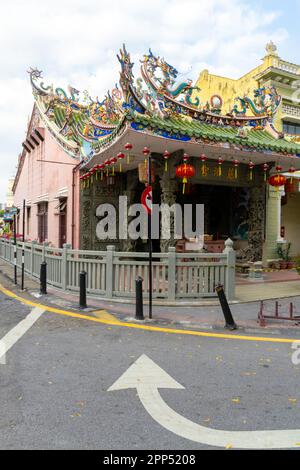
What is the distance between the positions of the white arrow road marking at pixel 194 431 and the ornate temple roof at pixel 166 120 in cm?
Result: 599

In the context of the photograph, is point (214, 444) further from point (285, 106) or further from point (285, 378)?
point (285, 106)

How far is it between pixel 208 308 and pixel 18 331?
3.97 metres

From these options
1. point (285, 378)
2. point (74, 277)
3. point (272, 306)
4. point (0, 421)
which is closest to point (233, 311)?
point (272, 306)

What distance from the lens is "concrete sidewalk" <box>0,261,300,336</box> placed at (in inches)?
252

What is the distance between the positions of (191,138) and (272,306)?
4643mm

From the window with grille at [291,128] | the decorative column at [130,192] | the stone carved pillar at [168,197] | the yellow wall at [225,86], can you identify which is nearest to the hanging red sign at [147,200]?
the stone carved pillar at [168,197]

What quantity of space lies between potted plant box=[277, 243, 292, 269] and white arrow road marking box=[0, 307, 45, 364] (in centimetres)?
1118

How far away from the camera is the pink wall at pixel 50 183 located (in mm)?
13844

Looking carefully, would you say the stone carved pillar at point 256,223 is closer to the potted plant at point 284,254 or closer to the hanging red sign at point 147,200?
the potted plant at point 284,254

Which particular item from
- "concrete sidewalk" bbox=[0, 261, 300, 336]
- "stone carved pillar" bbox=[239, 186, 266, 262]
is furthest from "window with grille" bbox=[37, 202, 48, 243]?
"stone carved pillar" bbox=[239, 186, 266, 262]

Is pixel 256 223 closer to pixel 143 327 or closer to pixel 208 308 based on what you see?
pixel 208 308

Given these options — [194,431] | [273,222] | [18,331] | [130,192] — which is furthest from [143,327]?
[273,222]

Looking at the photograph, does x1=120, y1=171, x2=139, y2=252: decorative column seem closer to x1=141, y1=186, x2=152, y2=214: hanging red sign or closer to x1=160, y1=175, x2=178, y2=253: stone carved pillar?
x1=160, y1=175, x2=178, y2=253: stone carved pillar

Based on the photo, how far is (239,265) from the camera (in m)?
12.7
